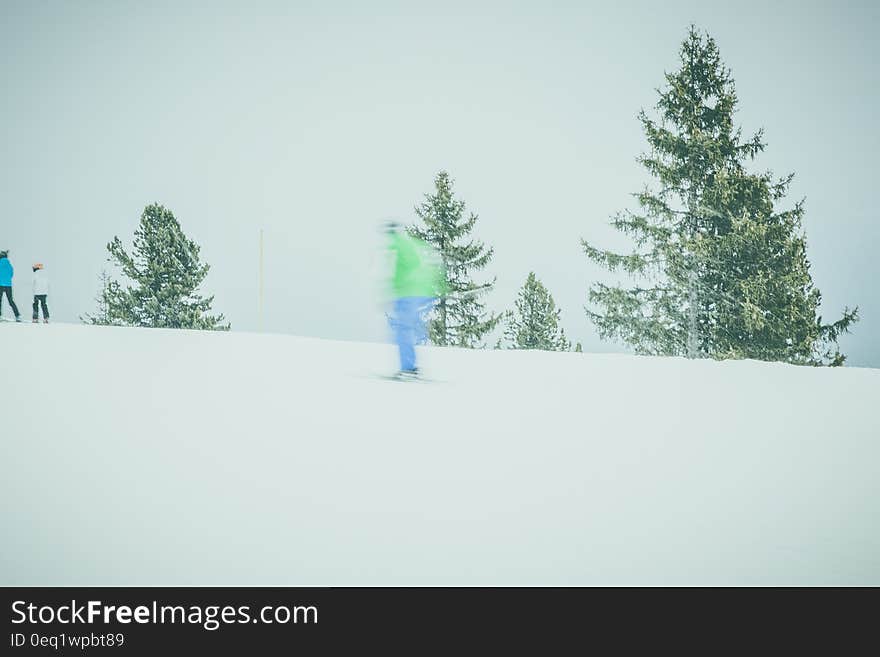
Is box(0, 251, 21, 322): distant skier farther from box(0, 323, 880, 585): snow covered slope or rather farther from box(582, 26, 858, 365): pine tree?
box(582, 26, 858, 365): pine tree

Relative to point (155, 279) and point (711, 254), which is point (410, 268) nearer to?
point (711, 254)

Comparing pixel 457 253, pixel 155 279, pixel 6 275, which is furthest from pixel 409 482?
pixel 155 279

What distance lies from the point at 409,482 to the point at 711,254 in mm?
19839

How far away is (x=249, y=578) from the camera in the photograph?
313cm

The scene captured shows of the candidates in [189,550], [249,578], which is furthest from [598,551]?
[189,550]

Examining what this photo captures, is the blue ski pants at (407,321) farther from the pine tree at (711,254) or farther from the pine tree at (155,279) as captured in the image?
the pine tree at (155,279)

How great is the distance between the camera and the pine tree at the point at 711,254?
1975cm

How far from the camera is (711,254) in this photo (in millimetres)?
20359

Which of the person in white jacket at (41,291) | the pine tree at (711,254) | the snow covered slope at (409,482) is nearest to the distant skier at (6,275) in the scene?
the person in white jacket at (41,291)

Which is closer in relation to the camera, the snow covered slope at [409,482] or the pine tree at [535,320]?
the snow covered slope at [409,482]

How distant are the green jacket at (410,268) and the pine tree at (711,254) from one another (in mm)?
15527
